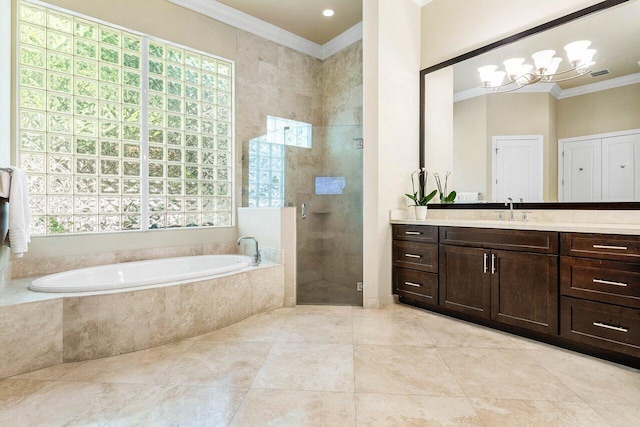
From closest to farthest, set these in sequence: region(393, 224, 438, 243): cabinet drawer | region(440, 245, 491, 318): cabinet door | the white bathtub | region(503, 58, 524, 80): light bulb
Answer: the white bathtub → region(440, 245, 491, 318): cabinet door → region(503, 58, 524, 80): light bulb → region(393, 224, 438, 243): cabinet drawer

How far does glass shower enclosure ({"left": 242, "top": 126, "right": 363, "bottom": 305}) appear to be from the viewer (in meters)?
3.19

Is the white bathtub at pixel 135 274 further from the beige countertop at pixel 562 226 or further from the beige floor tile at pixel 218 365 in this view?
the beige countertop at pixel 562 226

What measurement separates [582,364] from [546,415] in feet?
2.36

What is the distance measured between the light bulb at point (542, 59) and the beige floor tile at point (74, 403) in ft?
11.3

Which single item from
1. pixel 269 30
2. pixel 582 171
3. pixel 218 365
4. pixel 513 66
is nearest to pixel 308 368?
pixel 218 365

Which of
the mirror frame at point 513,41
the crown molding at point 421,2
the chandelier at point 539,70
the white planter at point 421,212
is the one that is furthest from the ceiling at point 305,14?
the white planter at point 421,212

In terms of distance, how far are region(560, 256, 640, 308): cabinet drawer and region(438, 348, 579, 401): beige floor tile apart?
0.53 m

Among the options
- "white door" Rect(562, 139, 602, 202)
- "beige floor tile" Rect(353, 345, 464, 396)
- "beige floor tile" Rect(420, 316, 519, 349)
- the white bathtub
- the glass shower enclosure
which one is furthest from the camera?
the glass shower enclosure

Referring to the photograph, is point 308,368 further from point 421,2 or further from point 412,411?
point 421,2

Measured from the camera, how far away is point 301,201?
11.0ft

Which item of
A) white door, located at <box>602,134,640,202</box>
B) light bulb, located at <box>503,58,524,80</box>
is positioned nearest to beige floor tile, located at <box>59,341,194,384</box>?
white door, located at <box>602,134,640,202</box>

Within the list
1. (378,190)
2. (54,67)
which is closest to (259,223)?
(378,190)

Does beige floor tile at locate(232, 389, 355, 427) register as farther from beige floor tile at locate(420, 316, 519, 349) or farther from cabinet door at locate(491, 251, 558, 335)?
cabinet door at locate(491, 251, 558, 335)

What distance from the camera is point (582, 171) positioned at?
233 centimetres
